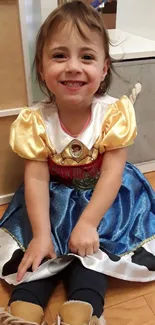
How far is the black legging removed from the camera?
24.9 inches

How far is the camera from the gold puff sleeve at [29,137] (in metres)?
0.76

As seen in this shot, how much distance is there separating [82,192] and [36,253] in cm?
18

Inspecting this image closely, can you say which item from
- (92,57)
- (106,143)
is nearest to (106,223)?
(106,143)

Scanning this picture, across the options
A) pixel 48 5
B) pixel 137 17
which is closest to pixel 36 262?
pixel 48 5

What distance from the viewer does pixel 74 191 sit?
2.68 ft

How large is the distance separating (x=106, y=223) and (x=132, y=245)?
0.07 m

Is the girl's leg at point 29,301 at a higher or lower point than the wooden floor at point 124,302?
higher

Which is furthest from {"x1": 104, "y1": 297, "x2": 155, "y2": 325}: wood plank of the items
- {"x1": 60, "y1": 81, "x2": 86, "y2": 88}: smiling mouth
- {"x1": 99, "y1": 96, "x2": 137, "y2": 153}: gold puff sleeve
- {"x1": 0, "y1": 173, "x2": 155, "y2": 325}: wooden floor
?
{"x1": 60, "y1": 81, "x2": 86, "y2": 88}: smiling mouth

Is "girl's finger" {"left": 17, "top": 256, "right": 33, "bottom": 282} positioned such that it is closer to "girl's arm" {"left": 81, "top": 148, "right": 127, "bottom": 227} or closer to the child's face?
"girl's arm" {"left": 81, "top": 148, "right": 127, "bottom": 227}

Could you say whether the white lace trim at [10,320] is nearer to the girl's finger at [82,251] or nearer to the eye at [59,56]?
the girl's finger at [82,251]

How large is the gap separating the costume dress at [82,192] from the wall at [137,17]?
539 mm

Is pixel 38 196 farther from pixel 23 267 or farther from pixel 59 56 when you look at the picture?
pixel 59 56

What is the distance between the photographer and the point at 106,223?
2.52 feet

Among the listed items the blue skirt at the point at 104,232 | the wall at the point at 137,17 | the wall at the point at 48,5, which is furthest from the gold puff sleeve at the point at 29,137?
the wall at the point at 137,17
